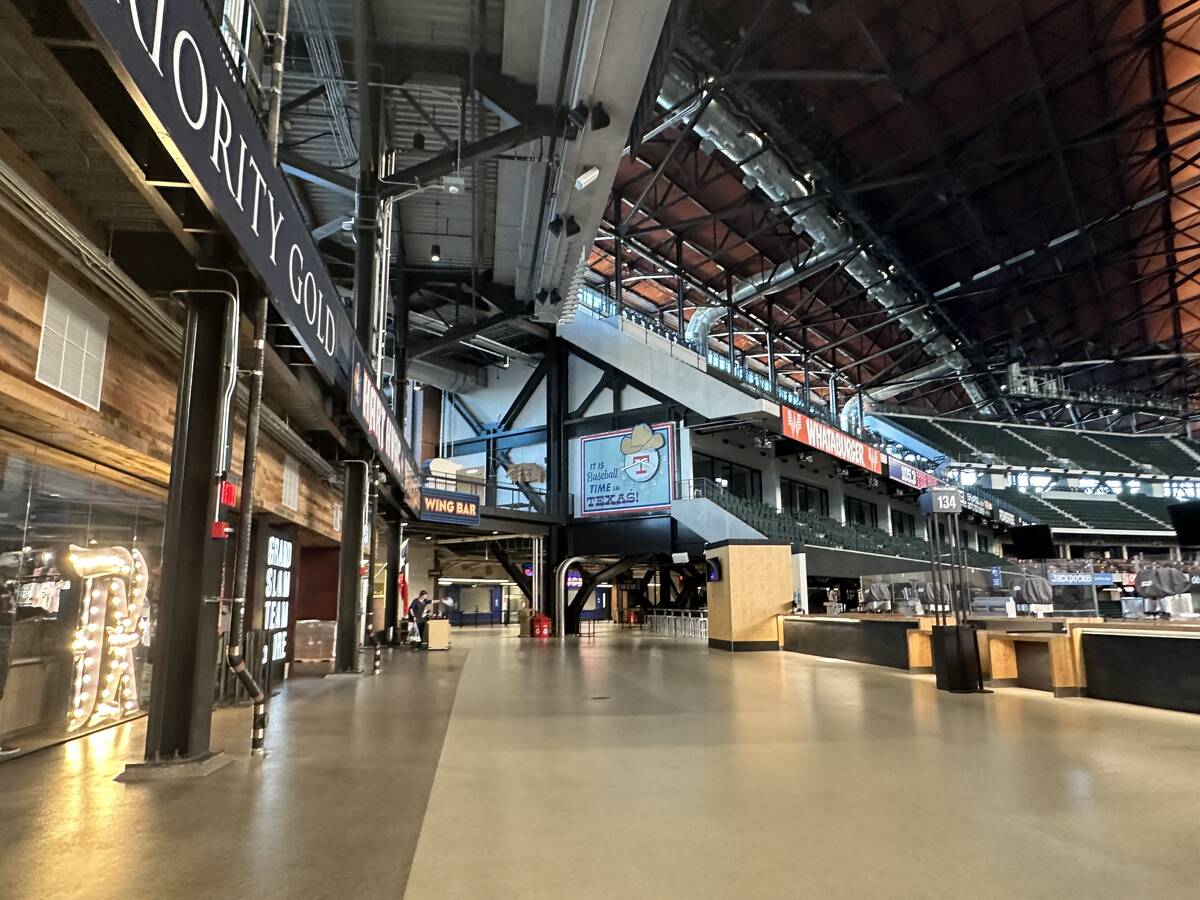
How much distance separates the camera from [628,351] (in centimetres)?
2647

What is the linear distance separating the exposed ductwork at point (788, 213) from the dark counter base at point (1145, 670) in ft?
51.2

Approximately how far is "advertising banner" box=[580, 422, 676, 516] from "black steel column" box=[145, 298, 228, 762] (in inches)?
784

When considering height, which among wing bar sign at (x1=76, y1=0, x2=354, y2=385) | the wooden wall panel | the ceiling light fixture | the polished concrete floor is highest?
the ceiling light fixture

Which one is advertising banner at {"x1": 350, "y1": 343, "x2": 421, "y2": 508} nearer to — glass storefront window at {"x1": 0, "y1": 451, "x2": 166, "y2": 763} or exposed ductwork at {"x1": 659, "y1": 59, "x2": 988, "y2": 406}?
glass storefront window at {"x1": 0, "y1": 451, "x2": 166, "y2": 763}

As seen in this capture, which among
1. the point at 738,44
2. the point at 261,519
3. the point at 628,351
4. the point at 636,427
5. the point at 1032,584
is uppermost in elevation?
the point at 738,44

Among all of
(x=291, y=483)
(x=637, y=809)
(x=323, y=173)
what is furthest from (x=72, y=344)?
(x=323, y=173)

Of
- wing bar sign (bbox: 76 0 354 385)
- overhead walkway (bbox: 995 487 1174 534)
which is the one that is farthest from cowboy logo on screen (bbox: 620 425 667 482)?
overhead walkway (bbox: 995 487 1174 534)

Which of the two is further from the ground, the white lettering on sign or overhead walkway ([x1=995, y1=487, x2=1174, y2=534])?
overhead walkway ([x1=995, y1=487, x2=1174, y2=534])

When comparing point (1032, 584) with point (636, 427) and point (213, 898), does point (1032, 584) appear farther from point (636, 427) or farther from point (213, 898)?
point (636, 427)

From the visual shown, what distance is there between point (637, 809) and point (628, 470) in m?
21.9

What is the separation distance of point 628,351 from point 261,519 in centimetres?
1779

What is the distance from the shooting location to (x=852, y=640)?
13.2 m

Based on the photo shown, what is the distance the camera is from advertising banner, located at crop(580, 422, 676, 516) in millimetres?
25000

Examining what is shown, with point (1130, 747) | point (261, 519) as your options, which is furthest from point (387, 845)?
point (261, 519)
